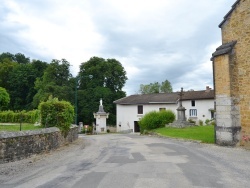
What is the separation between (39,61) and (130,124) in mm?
27506

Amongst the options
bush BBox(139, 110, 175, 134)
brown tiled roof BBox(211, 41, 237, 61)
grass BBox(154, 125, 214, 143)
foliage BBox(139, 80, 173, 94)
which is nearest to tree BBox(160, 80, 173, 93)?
foliage BBox(139, 80, 173, 94)

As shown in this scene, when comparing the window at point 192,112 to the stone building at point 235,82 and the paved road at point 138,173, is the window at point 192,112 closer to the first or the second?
the stone building at point 235,82

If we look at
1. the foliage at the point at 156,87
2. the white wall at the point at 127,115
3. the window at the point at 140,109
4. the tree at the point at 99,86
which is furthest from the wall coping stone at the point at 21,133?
the foliage at the point at 156,87

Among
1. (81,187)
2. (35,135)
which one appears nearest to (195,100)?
(35,135)

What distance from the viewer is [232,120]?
47.5 feet

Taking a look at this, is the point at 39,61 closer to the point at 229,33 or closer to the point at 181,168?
the point at 229,33

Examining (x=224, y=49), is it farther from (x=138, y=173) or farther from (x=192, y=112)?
(x=192, y=112)

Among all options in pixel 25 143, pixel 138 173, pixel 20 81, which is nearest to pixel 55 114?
pixel 25 143

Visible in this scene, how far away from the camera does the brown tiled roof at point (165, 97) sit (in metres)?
43.8

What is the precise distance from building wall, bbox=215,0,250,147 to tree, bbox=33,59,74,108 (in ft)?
119

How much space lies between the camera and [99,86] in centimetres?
5288

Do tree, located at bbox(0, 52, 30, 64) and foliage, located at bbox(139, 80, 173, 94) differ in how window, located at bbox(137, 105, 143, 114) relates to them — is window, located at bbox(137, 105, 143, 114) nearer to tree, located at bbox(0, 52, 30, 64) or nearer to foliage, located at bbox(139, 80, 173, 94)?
foliage, located at bbox(139, 80, 173, 94)

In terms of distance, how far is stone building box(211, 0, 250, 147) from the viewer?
14.5 m

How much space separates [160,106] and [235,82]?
32.2m
